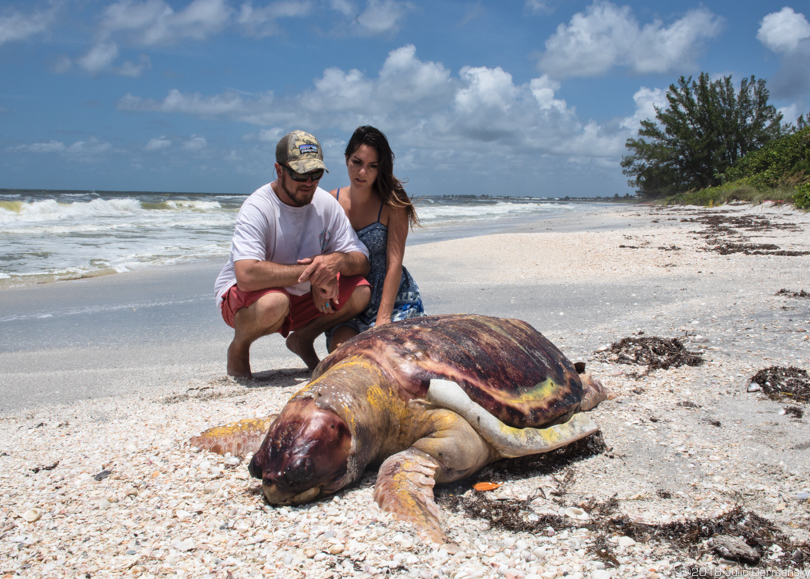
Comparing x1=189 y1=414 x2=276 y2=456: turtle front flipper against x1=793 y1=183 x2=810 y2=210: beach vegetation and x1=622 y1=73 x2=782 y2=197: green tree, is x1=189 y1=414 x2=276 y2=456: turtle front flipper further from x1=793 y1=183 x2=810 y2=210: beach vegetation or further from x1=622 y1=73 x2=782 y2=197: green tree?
x1=622 y1=73 x2=782 y2=197: green tree

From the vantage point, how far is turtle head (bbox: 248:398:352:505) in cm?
189

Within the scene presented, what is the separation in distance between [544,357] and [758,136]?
39239 mm

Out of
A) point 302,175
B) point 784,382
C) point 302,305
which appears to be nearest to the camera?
point 784,382

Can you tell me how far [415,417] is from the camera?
2.26 m

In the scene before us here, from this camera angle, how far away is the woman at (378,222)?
350 cm

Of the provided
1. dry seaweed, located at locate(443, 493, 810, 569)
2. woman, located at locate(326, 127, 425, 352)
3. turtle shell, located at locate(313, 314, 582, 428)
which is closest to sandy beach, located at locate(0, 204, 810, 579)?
dry seaweed, located at locate(443, 493, 810, 569)

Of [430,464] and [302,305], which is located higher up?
[302,305]

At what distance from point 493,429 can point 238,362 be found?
2033 mm

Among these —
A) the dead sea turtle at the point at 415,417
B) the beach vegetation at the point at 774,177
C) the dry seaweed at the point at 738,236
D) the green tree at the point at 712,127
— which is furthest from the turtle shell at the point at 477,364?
the green tree at the point at 712,127

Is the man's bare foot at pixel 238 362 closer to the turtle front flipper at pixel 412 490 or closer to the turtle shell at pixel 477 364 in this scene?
the turtle shell at pixel 477 364

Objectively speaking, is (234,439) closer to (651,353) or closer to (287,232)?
(287,232)

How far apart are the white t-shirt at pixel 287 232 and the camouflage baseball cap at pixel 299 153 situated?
0.29 metres

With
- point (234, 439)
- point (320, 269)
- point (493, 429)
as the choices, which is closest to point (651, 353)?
point (493, 429)

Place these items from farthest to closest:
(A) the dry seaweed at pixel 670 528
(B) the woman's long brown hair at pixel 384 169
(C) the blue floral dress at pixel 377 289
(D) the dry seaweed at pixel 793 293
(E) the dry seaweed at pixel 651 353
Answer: (D) the dry seaweed at pixel 793 293, (C) the blue floral dress at pixel 377 289, (E) the dry seaweed at pixel 651 353, (B) the woman's long brown hair at pixel 384 169, (A) the dry seaweed at pixel 670 528
